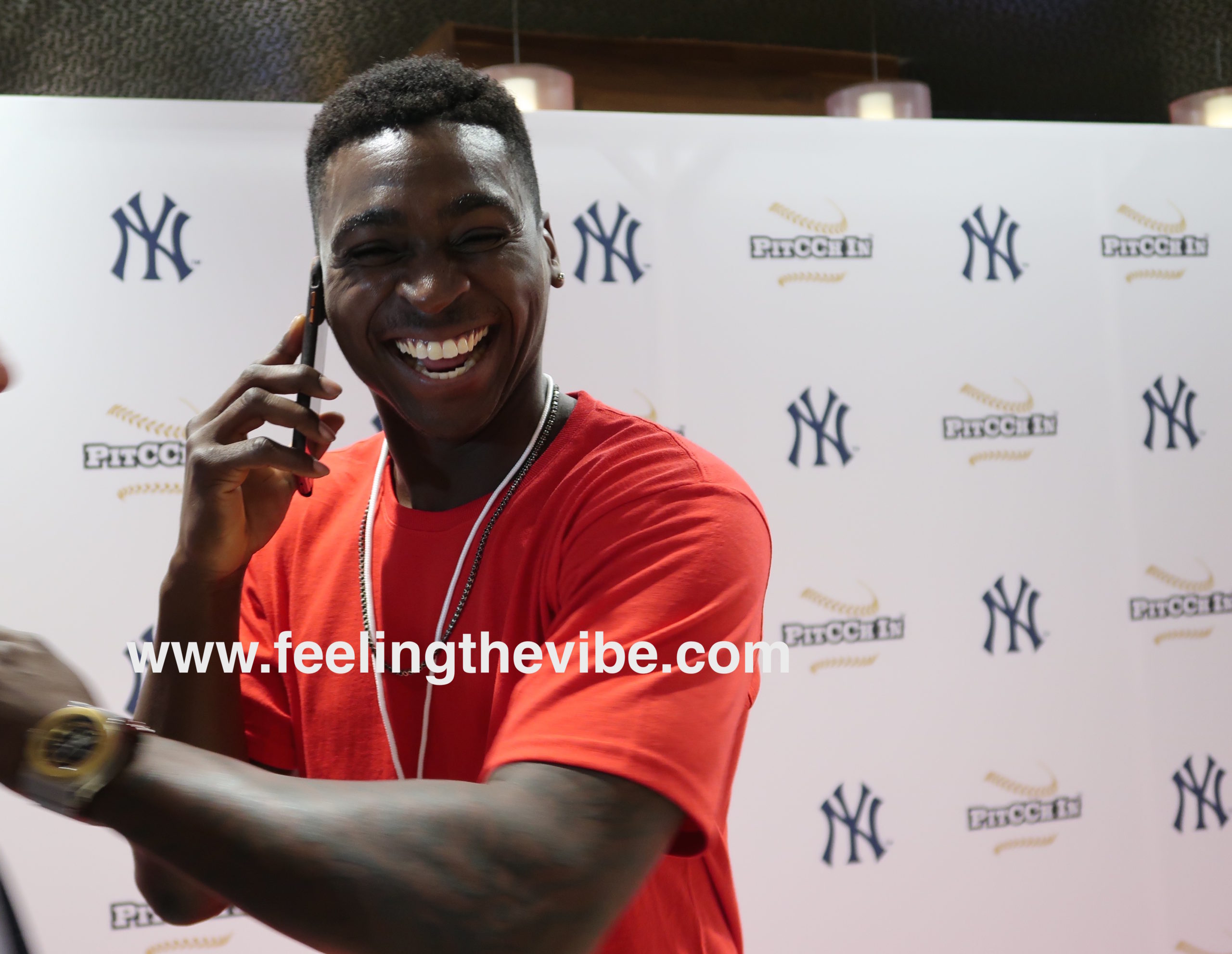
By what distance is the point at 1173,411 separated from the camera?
307cm

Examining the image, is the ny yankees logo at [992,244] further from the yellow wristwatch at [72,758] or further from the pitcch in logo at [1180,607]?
the yellow wristwatch at [72,758]

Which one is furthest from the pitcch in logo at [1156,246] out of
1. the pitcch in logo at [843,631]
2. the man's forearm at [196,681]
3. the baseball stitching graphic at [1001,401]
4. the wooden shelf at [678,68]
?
the man's forearm at [196,681]

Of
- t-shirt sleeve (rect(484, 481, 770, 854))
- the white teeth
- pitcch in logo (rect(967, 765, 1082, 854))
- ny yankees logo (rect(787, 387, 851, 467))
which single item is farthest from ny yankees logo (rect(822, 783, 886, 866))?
the white teeth

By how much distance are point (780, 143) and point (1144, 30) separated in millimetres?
2394

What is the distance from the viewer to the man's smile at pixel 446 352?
1.14m

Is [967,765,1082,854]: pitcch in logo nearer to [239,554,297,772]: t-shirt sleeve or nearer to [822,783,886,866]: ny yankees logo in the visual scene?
[822,783,886,866]: ny yankees logo

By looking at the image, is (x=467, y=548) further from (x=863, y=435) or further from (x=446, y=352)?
(x=863, y=435)

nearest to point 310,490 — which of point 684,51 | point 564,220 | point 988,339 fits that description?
point 564,220

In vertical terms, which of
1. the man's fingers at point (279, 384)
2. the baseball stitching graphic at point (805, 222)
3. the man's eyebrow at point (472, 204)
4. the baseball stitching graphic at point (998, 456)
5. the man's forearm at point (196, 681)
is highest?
the baseball stitching graphic at point (805, 222)

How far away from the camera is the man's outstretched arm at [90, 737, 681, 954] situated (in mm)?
757

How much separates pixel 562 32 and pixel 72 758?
3.83m

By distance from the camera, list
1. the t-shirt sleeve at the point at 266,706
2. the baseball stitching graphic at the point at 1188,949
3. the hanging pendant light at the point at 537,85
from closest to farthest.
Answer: the t-shirt sleeve at the point at 266,706, the baseball stitching graphic at the point at 1188,949, the hanging pendant light at the point at 537,85

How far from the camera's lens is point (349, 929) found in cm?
76

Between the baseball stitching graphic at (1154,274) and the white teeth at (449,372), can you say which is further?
the baseball stitching graphic at (1154,274)
